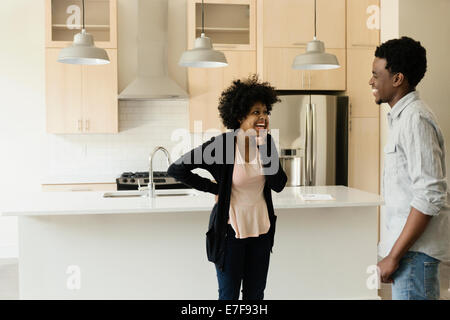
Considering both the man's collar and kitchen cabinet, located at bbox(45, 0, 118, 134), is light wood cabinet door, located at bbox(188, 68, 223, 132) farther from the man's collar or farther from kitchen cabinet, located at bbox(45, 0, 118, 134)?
the man's collar

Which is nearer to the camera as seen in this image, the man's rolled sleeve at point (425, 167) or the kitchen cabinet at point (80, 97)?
the man's rolled sleeve at point (425, 167)

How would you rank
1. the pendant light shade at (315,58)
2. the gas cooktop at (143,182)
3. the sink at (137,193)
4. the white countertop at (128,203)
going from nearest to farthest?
the white countertop at (128,203) → the pendant light shade at (315,58) → the sink at (137,193) → the gas cooktop at (143,182)

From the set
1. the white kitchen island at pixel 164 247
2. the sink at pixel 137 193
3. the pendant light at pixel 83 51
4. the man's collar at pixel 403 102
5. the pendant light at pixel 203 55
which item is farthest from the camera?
the sink at pixel 137 193

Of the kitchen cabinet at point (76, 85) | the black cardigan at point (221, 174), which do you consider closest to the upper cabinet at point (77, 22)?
the kitchen cabinet at point (76, 85)

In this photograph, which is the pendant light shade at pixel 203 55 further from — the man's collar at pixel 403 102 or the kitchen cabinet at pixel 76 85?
the man's collar at pixel 403 102

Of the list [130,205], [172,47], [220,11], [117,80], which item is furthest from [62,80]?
[130,205]

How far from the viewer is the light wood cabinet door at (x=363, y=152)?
198 inches

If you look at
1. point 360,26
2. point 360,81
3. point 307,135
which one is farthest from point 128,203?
point 360,26

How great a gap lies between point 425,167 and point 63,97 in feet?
14.1

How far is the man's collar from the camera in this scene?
1.39m

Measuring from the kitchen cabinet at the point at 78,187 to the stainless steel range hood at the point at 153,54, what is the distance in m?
0.98

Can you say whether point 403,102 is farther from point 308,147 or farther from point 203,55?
point 308,147

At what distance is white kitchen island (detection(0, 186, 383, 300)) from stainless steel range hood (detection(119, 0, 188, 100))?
1910 mm

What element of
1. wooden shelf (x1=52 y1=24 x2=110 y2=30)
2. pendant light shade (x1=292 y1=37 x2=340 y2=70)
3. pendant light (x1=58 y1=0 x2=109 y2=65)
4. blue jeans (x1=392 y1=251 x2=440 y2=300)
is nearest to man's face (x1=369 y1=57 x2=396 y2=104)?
blue jeans (x1=392 y1=251 x2=440 y2=300)
